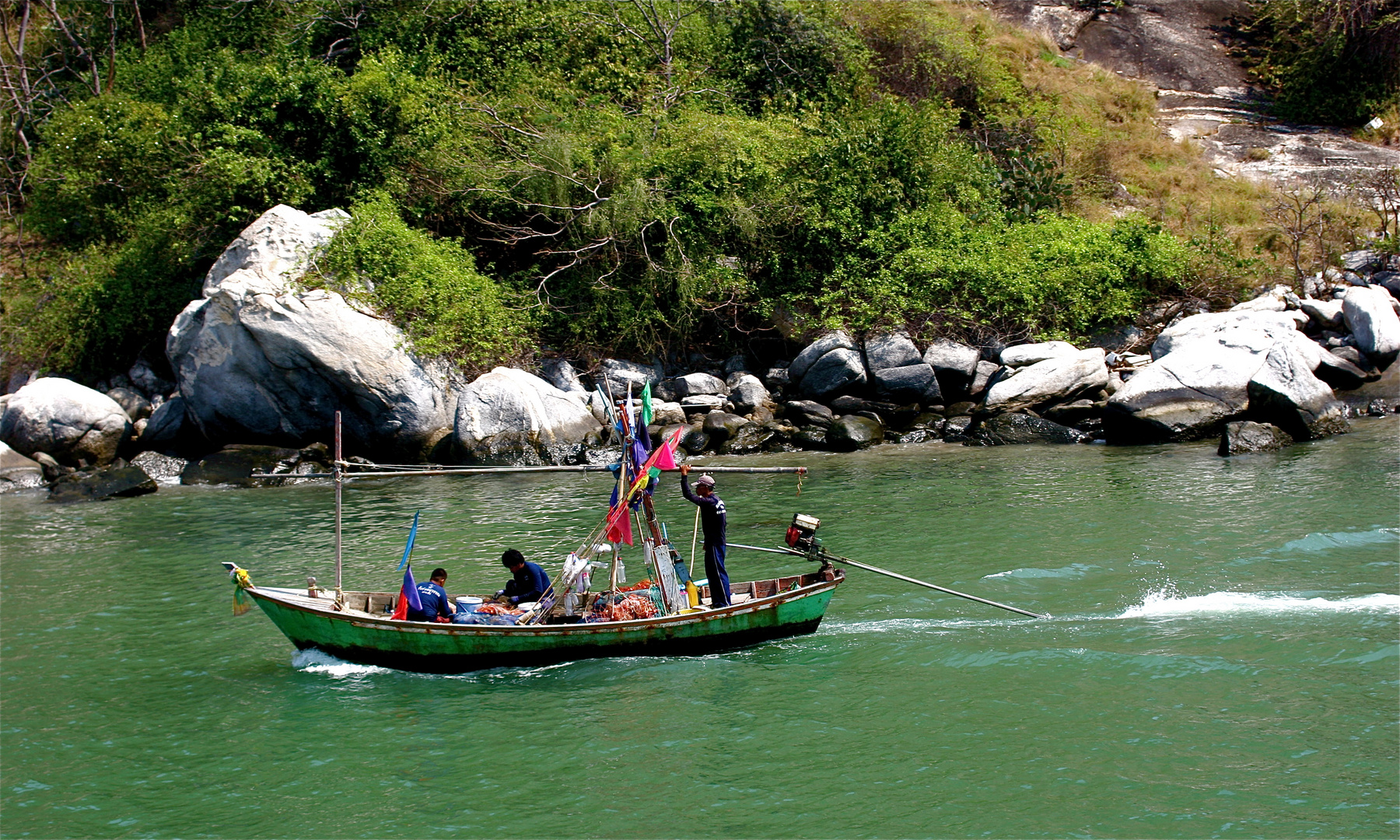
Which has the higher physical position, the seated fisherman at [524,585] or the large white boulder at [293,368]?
the large white boulder at [293,368]

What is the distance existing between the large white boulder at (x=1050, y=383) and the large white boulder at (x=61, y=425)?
21497 mm

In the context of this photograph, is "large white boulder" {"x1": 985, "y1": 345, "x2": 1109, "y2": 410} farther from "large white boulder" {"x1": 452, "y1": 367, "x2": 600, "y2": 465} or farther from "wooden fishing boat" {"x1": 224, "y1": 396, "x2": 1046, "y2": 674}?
"wooden fishing boat" {"x1": 224, "y1": 396, "x2": 1046, "y2": 674}

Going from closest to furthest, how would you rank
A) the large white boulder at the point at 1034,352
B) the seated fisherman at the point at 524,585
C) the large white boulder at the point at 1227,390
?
the seated fisherman at the point at 524,585
the large white boulder at the point at 1227,390
the large white boulder at the point at 1034,352

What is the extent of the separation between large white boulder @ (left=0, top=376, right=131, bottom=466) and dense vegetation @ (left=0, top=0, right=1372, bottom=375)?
3417 mm

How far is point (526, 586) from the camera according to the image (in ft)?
41.5

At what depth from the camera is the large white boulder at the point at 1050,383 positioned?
80.8 feet

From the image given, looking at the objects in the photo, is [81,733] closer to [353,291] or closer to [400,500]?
[400,500]

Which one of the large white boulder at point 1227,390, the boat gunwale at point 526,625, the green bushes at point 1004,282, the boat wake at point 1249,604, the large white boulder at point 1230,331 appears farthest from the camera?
the green bushes at point 1004,282

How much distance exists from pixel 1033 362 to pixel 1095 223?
733 cm

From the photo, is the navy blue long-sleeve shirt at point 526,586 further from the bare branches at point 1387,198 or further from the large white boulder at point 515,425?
the bare branches at point 1387,198

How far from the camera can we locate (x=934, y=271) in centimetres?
2738

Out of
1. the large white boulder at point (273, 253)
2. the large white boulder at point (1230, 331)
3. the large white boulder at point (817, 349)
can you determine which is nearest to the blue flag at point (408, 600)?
the large white boulder at point (273, 253)

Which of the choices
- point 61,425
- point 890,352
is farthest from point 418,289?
point 890,352

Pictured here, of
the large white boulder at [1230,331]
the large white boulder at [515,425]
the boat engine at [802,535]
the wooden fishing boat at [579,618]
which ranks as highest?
the large white boulder at [1230,331]
